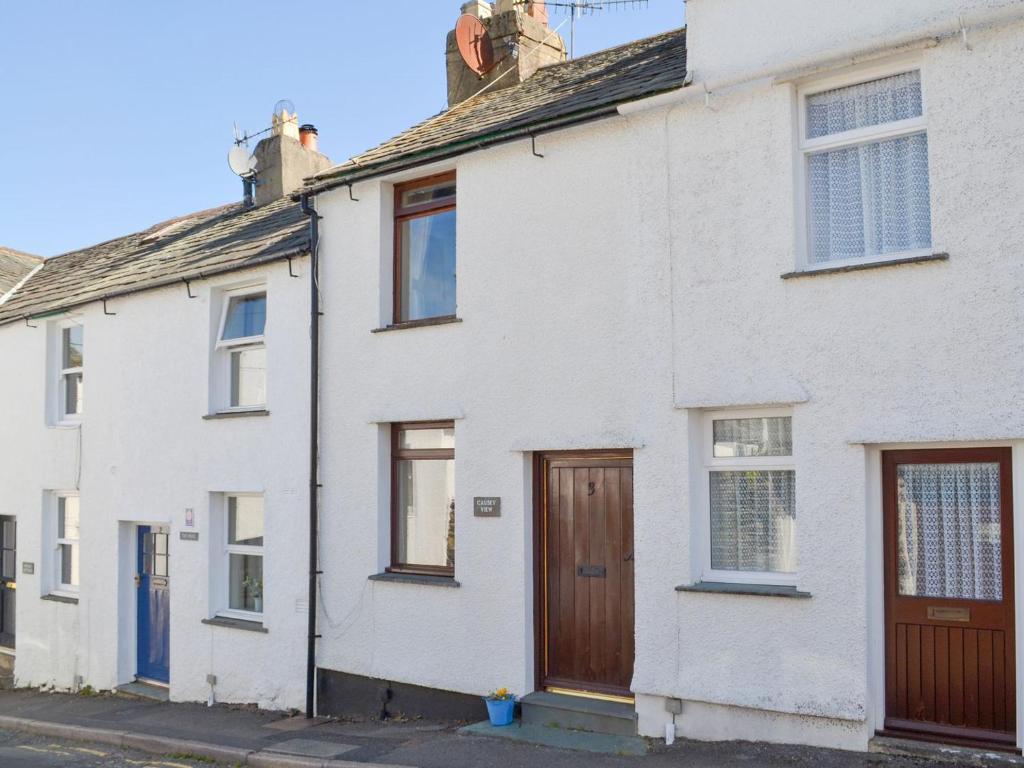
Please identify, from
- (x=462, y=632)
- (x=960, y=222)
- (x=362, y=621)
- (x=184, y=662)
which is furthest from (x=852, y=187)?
(x=184, y=662)

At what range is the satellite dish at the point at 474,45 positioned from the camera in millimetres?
12906

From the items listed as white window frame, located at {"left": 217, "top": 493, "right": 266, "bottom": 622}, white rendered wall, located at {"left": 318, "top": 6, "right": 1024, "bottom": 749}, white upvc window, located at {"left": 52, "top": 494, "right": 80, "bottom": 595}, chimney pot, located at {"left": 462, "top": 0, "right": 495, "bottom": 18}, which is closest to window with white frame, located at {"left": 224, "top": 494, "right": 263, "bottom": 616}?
white window frame, located at {"left": 217, "top": 493, "right": 266, "bottom": 622}

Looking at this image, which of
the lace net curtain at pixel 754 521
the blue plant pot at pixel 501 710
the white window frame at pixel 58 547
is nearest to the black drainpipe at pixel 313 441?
the blue plant pot at pixel 501 710

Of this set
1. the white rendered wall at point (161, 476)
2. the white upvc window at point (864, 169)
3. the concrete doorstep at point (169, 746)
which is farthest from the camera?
the white rendered wall at point (161, 476)

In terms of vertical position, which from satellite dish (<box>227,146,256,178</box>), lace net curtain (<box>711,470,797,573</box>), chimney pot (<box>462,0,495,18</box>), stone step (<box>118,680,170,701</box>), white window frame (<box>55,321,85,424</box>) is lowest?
stone step (<box>118,680,170,701</box>)

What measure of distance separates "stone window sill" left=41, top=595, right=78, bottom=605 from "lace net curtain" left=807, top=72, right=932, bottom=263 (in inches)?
444

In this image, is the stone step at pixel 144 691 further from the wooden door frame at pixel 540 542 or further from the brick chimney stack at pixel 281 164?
the brick chimney stack at pixel 281 164

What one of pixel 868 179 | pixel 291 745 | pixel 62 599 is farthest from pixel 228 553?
pixel 868 179

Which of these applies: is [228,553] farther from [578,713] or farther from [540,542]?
[578,713]

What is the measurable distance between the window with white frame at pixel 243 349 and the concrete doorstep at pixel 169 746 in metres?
3.78

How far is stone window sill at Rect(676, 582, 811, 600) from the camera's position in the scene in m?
7.79

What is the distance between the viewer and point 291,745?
962 cm

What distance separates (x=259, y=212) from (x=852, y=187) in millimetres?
9455

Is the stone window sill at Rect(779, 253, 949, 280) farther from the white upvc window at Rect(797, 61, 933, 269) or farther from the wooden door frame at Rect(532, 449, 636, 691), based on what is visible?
the wooden door frame at Rect(532, 449, 636, 691)
